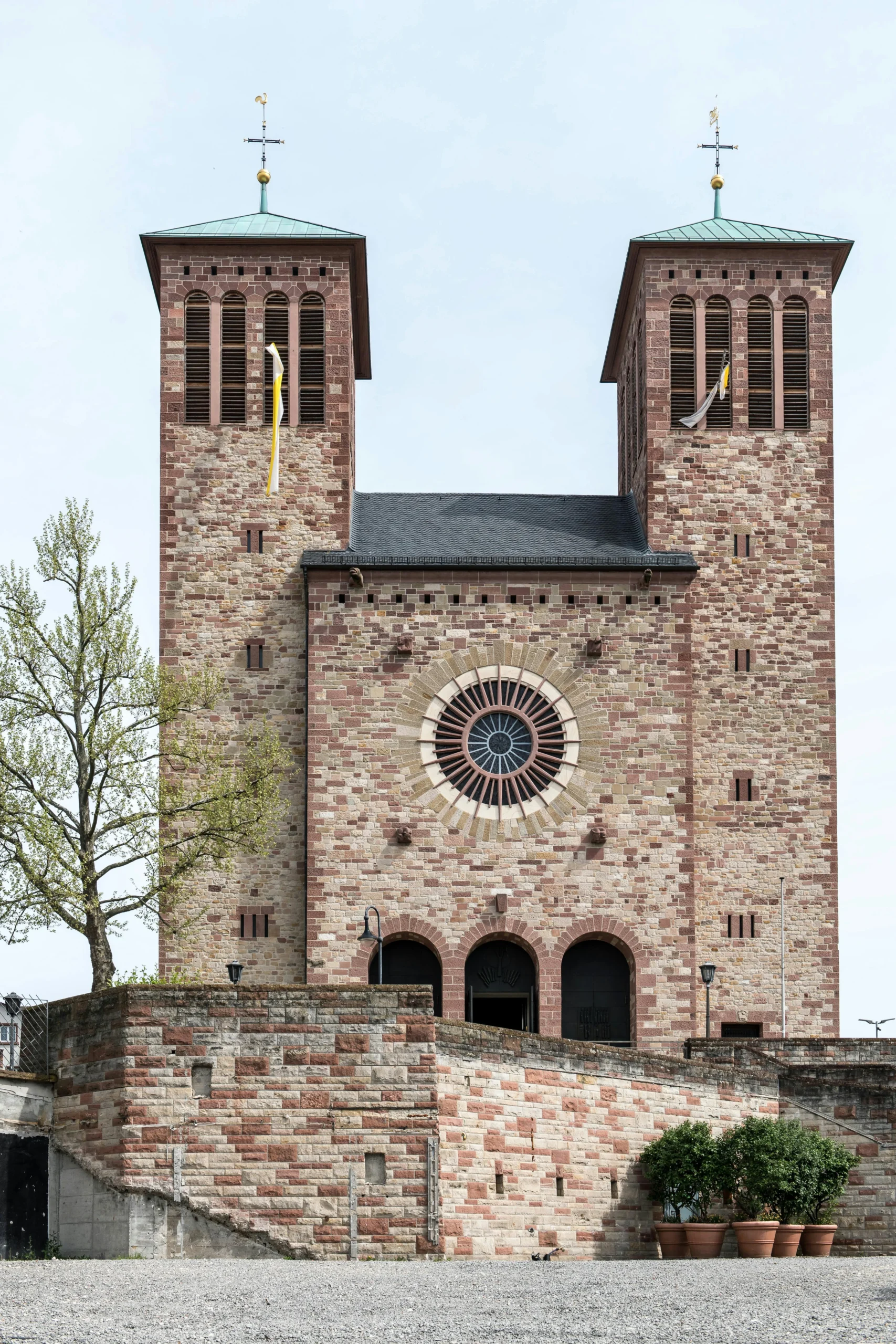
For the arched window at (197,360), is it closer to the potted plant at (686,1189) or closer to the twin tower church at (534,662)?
the twin tower church at (534,662)

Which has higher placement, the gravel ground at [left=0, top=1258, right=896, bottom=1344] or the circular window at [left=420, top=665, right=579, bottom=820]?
the circular window at [left=420, top=665, right=579, bottom=820]

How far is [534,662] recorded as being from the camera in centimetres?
4759

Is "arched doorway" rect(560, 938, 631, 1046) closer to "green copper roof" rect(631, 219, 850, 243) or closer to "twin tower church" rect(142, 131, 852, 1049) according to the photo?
"twin tower church" rect(142, 131, 852, 1049)

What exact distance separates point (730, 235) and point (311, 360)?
10.2m

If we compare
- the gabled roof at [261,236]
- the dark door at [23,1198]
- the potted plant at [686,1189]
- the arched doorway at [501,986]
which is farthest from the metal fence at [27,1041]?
the gabled roof at [261,236]

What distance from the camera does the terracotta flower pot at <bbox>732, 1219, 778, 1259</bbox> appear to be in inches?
1314

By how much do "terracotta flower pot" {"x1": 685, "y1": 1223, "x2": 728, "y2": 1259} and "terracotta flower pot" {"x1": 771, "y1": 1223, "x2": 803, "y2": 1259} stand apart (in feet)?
2.83

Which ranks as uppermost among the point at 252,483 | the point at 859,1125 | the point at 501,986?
the point at 252,483

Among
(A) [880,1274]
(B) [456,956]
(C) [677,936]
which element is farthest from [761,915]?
(A) [880,1274]

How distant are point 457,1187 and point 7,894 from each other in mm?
11017

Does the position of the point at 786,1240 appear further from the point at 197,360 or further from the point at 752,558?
the point at 197,360

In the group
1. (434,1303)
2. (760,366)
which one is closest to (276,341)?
(760,366)

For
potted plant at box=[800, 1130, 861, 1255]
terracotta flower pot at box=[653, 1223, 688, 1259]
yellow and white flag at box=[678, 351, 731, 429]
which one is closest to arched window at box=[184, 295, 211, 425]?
yellow and white flag at box=[678, 351, 731, 429]

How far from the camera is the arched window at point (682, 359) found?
51000 mm
